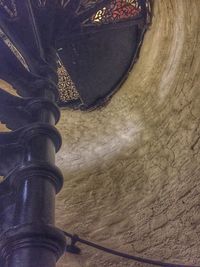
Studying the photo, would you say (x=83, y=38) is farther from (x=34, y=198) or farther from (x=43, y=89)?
(x=34, y=198)

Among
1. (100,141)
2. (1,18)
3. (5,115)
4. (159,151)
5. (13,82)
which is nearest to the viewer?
(5,115)

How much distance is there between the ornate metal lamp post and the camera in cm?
139

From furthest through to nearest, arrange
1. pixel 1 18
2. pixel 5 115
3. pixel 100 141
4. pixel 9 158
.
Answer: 1. pixel 100 141
2. pixel 1 18
3. pixel 5 115
4. pixel 9 158

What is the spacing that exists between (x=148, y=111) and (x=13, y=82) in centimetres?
170

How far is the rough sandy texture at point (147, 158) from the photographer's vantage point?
2791mm

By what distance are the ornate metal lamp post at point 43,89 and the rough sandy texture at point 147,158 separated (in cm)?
28

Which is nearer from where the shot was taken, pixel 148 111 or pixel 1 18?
pixel 1 18

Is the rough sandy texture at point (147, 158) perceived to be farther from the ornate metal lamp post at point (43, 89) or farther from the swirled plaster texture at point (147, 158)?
the ornate metal lamp post at point (43, 89)

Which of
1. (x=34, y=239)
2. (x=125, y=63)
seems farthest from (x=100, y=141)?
(x=34, y=239)

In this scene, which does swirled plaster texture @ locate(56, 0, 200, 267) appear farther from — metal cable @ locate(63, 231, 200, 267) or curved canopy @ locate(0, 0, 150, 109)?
curved canopy @ locate(0, 0, 150, 109)

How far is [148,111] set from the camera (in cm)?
357

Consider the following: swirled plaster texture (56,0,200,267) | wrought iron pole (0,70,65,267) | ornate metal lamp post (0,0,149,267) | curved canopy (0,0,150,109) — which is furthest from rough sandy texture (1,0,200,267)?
wrought iron pole (0,70,65,267)

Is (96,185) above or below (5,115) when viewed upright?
above

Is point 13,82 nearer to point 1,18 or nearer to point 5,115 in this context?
point 5,115
